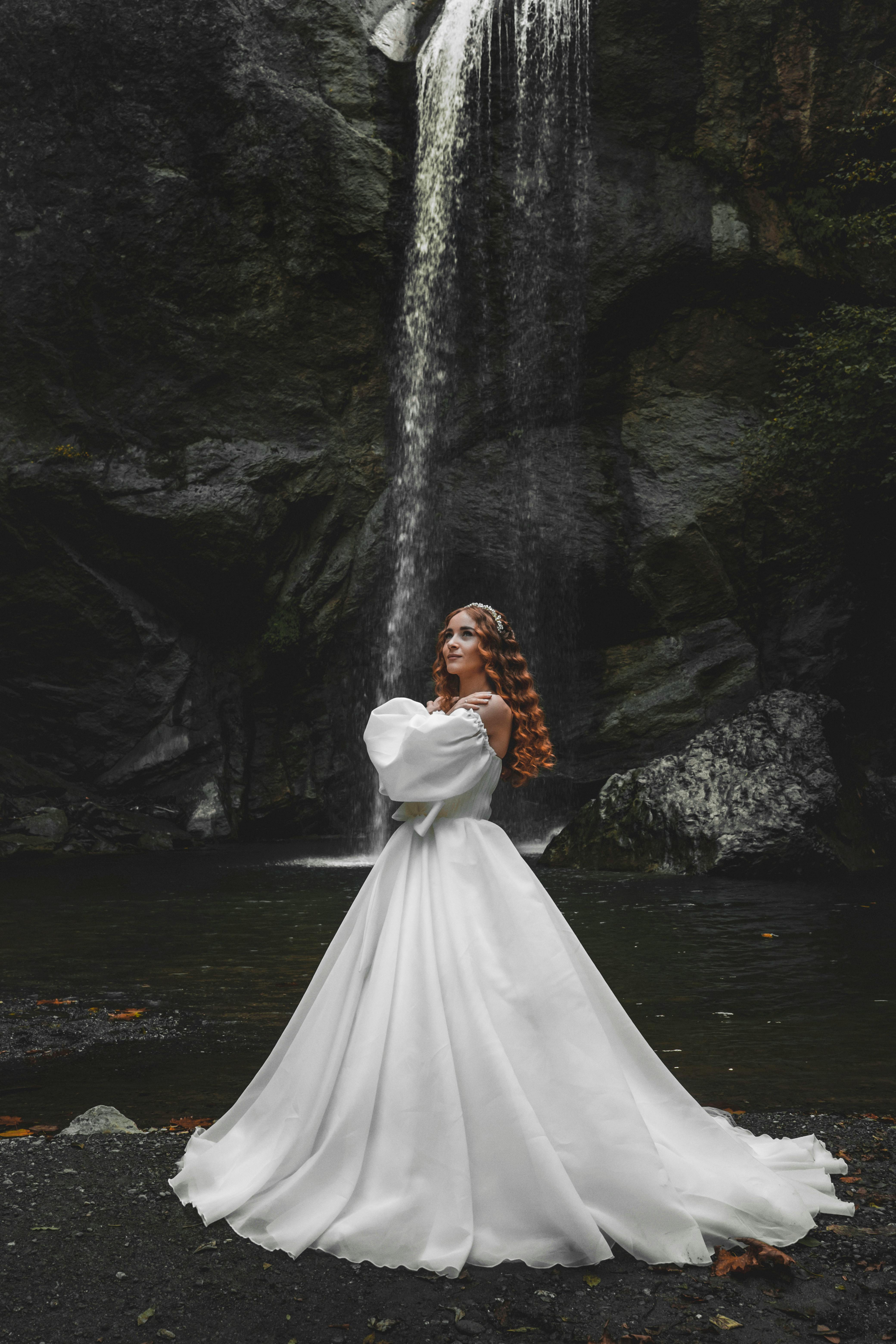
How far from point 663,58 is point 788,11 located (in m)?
1.98

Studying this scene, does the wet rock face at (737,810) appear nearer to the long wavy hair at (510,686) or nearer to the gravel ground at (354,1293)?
the long wavy hair at (510,686)

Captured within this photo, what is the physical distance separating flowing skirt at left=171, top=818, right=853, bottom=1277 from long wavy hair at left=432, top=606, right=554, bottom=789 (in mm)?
402

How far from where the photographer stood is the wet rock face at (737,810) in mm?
12641

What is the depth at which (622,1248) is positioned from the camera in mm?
2967

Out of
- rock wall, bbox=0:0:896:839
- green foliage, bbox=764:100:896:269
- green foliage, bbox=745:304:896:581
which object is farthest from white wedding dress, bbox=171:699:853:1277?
green foliage, bbox=764:100:896:269

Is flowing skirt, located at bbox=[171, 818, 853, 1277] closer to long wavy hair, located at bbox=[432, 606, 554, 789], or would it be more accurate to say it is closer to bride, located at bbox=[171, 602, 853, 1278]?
bride, located at bbox=[171, 602, 853, 1278]

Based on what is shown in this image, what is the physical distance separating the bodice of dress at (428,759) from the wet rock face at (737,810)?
973 centimetres

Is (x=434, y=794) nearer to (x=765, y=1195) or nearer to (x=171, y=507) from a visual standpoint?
(x=765, y=1195)

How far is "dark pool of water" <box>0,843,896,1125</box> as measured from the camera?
15.8 ft

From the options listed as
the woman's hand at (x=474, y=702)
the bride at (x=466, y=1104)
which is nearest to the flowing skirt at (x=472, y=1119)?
the bride at (x=466, y=1104)

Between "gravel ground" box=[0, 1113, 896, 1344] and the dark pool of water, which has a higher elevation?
"gravel ground" box=[0, 1113, 896, 1344]

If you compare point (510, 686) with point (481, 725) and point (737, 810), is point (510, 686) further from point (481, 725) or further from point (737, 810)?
point (737, 810)

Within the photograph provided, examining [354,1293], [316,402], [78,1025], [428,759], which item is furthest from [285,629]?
[354,1293]

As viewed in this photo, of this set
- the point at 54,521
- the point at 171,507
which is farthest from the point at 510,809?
the point at 54,521
